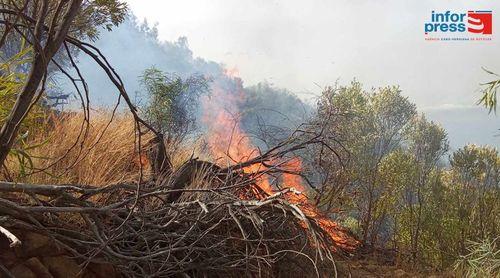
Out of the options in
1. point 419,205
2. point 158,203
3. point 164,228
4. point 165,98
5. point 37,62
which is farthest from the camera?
point 165,98

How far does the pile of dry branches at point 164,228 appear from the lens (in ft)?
6.99

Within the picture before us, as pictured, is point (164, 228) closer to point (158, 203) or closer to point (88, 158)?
point (158, 203)

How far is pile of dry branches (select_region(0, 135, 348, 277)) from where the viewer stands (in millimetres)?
2131

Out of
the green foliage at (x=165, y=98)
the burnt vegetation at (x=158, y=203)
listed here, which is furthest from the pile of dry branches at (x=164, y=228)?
the green foliage at (x=165, y=98)

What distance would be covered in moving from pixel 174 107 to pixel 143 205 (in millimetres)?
9207

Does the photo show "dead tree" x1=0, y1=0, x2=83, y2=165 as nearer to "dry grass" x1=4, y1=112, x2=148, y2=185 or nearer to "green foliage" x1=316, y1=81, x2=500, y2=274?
"dry grass" x1=4, y1=112, x2=148, y2=185

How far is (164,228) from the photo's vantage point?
8.65 feet

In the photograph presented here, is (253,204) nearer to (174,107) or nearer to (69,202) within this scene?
(69,202)

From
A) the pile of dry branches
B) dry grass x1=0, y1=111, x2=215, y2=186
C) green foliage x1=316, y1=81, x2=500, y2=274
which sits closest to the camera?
the pile of dry branches

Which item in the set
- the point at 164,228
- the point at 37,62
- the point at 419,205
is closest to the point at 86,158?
the point at 164,228

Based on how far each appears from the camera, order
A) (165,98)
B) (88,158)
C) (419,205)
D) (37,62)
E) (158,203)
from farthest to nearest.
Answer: (165,98), (419,205), (88,158), (158,203), (37,62)

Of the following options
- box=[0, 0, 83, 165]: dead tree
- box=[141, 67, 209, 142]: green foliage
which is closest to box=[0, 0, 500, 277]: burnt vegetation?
box=[0, 0, 83, 165]: dead tree

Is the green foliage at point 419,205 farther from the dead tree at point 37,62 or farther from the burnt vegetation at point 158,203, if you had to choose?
the dead tree at point 37,62

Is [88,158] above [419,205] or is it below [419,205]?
below
